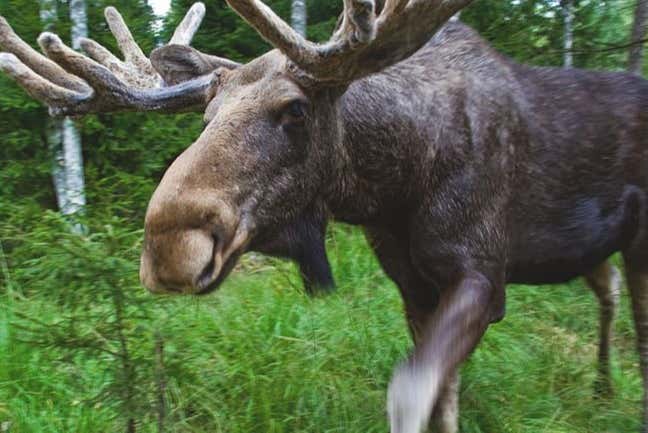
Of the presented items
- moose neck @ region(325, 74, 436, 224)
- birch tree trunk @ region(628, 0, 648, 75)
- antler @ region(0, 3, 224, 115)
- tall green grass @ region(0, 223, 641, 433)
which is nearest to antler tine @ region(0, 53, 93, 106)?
antler @ region(0, 3, 224, 115)

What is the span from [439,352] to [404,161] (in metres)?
0.78

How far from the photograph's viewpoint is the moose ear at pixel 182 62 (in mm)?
4094

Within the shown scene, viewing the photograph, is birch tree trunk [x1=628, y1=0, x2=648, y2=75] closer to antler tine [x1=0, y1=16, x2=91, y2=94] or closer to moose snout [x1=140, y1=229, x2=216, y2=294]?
antler tine [x1=0, y1=16, x2=91, y2=94]

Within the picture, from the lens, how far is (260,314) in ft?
17.4

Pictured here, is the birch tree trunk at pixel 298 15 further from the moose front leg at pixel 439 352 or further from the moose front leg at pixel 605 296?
the moose front leg at pixel 439 352

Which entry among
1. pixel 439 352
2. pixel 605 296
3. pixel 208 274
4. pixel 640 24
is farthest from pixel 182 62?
pixel 640 24

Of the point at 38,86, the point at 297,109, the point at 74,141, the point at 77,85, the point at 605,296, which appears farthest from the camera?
the point at 74,141

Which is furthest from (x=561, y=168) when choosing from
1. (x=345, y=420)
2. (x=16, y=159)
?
(x=16, y=159)

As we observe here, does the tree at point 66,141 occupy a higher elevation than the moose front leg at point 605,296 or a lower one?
higher

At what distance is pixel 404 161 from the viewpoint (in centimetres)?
362

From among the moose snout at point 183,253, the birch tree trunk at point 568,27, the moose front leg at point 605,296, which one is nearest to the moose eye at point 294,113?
the moose snout at point 183,253

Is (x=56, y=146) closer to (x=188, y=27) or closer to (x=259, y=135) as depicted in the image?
(x=188, y=27)

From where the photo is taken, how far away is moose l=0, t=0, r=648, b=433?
3.12 m

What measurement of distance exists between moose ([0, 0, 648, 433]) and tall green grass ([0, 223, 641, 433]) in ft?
1.58
